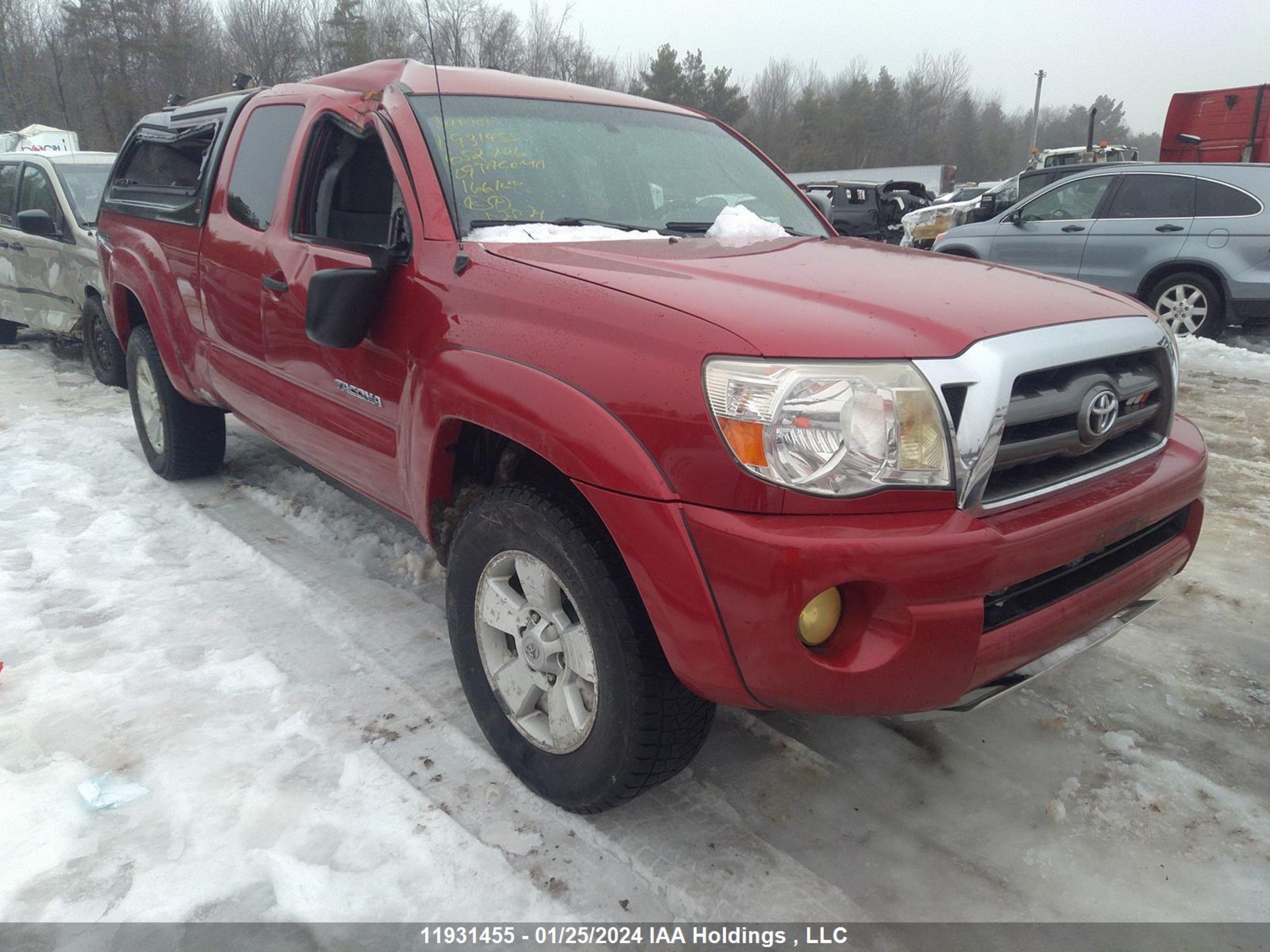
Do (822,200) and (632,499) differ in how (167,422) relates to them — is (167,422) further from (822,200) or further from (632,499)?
(822,200)

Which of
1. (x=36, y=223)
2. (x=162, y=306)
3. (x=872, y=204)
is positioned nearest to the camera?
(x=162, y=306)

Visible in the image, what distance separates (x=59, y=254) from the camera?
6977 millimetres

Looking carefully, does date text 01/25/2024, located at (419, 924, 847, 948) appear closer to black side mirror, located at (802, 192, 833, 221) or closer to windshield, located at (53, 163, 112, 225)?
black side mirror, located at (802, 192, 833, 221)

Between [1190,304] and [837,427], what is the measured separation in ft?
26.3

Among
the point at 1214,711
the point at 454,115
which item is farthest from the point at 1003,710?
the point at 454,115

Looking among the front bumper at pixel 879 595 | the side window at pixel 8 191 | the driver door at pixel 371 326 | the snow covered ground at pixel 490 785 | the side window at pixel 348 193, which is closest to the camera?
the front bumper at pixel 879 595

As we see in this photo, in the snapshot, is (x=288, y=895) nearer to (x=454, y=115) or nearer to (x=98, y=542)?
(x=454, y=115)

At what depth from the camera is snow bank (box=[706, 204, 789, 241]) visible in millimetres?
2848

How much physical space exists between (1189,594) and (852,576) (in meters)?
2.56

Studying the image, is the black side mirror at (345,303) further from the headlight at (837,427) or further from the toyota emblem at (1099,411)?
the toyota emblem at (1099,411)

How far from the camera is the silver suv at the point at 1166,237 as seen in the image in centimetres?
765

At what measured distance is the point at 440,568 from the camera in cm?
369

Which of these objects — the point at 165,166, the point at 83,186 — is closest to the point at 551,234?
the point at 165,166

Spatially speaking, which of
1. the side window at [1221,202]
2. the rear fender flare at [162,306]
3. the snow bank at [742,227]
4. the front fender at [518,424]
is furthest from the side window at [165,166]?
the side window at [1221,202]
